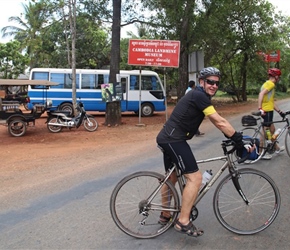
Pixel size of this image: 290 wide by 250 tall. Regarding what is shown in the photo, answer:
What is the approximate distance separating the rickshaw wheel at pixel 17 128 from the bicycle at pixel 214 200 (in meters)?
8.22

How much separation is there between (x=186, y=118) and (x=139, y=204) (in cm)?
109

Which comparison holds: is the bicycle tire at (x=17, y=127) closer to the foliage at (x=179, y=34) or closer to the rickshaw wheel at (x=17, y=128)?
the rickshaw wheel at (x=17, y=128)

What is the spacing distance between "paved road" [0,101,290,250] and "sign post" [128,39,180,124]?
7.55m

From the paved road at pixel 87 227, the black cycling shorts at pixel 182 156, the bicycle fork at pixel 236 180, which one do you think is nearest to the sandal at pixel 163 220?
the paved road at pixel 87 227

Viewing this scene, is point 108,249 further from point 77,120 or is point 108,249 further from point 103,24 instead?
point 103,24

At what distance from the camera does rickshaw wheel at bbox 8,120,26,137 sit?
10898 mm

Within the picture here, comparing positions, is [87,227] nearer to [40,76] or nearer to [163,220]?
[163,220]

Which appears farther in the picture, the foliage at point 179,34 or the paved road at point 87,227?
the foliage at point 179,34

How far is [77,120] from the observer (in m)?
12.0

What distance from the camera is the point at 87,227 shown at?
3873 mm

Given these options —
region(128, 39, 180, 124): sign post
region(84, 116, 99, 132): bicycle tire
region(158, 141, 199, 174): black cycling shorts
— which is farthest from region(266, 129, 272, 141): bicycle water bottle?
region(84, 116, 99, 132): bicycle tire

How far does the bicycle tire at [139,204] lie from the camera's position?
3.51m

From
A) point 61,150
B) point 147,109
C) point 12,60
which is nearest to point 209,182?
point 61,150

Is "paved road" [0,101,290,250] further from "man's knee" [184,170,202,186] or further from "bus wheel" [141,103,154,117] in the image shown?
"bus wheel" [141,103,154,117]
